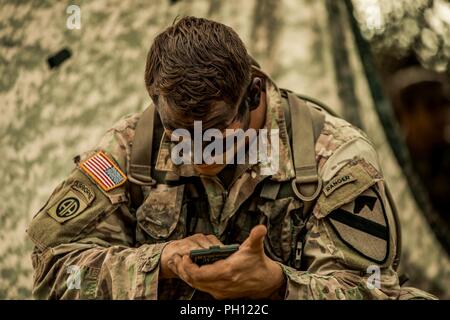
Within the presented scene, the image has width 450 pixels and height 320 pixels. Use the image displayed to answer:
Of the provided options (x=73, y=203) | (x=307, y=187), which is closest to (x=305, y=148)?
(x=307, y=187)

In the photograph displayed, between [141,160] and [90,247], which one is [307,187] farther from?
[90,247]

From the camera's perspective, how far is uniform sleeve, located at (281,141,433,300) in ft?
8.39

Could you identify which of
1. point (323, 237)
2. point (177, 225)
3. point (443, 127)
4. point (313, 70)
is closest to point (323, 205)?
point (323, 237)

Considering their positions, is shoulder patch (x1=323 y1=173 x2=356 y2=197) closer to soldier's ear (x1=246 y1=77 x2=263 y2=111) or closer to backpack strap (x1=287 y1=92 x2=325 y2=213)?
backpack strap (x1=287 y1=92 x2=325 y2=213)

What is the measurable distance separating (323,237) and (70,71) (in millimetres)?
1496

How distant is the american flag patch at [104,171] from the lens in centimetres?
270

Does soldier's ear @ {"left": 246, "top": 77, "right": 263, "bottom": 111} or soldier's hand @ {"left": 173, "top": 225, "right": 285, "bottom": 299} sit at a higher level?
soldier's ear @ {"left": 246, "top": 77, "right": 263, "bottom": 111}

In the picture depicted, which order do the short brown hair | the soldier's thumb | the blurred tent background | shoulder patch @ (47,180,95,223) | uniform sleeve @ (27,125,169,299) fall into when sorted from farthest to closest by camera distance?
1. the blurred tent background
2. shoulder patch @ (47,180,95,223)
3. uniform sleeve @ (27,125,169,299)
4. the short brown hair
5. the soldier's thumb

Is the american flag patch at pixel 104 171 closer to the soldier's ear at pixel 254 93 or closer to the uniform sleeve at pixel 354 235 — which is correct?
the soldier's ear at pixel 254 93

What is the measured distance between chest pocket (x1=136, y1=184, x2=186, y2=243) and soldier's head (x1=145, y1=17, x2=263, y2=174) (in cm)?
30

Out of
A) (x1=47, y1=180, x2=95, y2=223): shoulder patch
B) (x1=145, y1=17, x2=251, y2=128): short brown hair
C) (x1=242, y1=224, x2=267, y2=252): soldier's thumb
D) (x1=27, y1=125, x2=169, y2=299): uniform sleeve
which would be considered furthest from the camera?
(x1=47, y1=180, x2=95, y2=223): shoulder patch

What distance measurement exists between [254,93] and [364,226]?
0.47m

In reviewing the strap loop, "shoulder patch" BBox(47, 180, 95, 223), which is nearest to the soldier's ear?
the strap loop

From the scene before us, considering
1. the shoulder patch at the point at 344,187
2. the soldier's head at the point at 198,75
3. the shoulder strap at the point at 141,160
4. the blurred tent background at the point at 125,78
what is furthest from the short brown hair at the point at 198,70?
the blurred tent background at the point at 125,78
